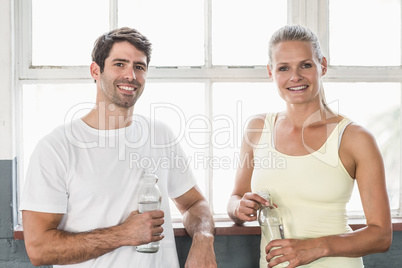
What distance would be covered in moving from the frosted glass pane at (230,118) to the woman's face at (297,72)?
42 cm

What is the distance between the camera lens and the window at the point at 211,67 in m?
1.80

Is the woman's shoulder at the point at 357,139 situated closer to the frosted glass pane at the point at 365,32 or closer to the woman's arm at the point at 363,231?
the woman's arm at the point at 363,231

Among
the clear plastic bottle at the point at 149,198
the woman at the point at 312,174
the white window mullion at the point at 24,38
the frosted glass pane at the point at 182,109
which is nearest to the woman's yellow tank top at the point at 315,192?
the woman at the point at 312,174

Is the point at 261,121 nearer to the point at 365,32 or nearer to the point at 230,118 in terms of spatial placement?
the point at 230,118

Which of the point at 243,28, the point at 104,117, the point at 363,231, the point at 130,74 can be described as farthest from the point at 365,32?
the point at 104,117

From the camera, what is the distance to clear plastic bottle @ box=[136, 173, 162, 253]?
1.40 metres

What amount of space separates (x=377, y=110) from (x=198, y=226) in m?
0.99

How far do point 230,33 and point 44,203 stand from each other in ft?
3.47

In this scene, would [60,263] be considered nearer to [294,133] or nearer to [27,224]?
[27,224]

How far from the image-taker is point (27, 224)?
4.27 feet

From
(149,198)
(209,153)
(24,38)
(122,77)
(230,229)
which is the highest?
(24,38)

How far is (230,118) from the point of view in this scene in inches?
73.2

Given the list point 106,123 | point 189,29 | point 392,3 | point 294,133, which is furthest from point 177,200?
point 392,3

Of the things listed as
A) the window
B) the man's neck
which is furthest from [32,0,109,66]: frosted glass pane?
the man's neck
